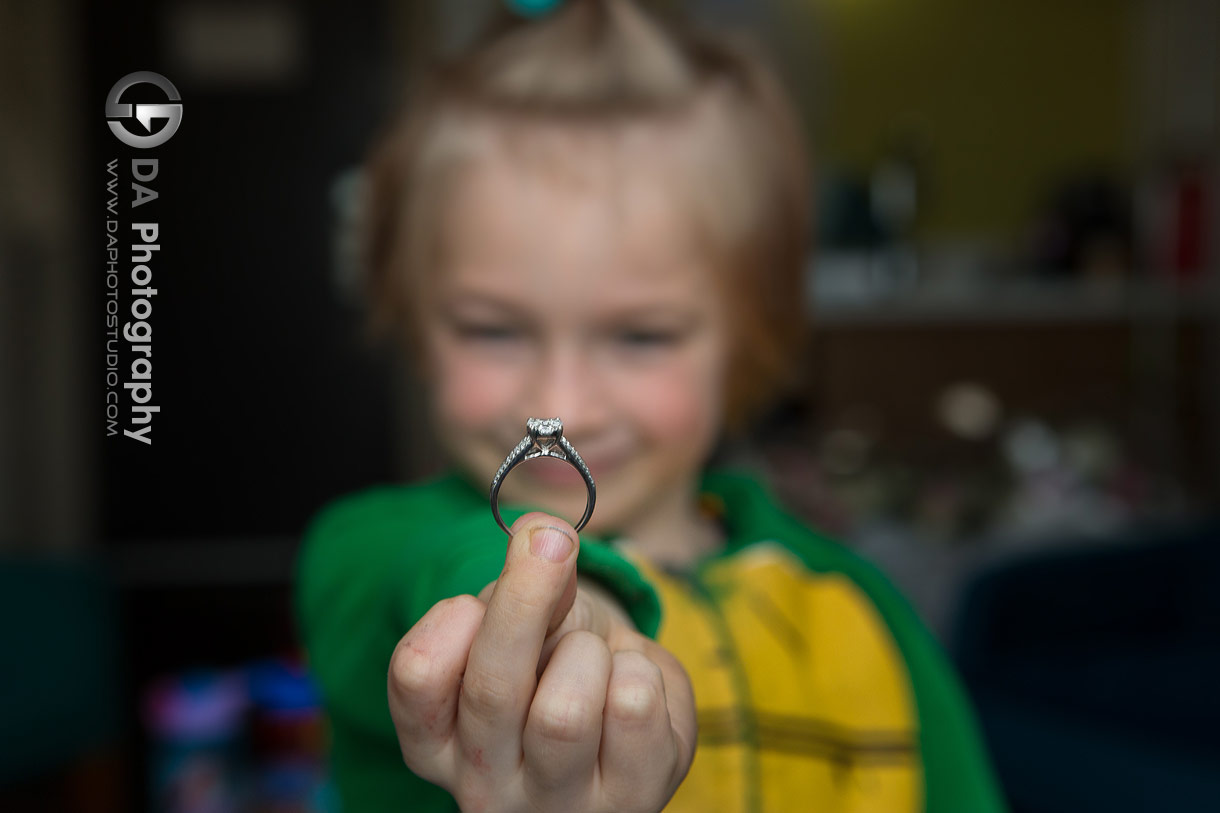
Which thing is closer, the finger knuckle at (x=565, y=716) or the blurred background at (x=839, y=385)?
the finger knuckle at (x=565, y=716)

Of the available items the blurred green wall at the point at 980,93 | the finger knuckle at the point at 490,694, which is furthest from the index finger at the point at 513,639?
the blurred green wall at the point at 980,93

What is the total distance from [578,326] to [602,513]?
88mm

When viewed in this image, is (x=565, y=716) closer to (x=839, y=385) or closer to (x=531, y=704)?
(x=531, y=704)

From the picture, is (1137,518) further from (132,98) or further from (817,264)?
(132,98)

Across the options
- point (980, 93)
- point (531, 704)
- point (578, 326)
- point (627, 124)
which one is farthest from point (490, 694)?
point (980, 93)

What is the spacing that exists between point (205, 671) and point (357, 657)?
1.94m

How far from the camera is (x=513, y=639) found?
16 cm

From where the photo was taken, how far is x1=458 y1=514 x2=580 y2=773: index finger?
0.16 meters

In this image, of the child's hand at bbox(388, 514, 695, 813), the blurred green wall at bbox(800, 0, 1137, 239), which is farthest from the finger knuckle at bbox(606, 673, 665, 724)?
the blurred green wall at bbox(800, 0, 1137, 239)

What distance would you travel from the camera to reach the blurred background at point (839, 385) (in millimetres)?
1253

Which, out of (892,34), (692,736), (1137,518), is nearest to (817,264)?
(892,34)

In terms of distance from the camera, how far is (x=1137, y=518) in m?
1.57

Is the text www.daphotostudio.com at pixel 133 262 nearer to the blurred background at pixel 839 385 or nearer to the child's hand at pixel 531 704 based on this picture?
the child's hand at pixel 531 704

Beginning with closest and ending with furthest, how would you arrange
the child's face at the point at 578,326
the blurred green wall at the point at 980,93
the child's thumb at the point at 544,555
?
the child's thumb at the point at 544,555
the child's face at the point at 578,326
the blurred green wall at the point at 980,93
